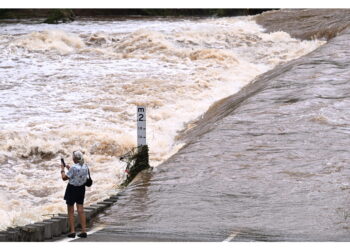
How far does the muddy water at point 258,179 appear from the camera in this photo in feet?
28.2

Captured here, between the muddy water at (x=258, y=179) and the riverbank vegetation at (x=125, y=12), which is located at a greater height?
the riverbank vegetation at (x=125, y=12)

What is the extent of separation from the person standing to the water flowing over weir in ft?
3.25

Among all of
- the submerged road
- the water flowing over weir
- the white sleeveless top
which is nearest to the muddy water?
the submerged road

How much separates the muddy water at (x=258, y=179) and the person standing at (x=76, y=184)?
2.63ft

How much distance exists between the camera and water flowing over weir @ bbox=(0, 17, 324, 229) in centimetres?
1245

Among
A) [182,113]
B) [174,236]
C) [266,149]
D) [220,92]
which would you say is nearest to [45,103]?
[182,113]

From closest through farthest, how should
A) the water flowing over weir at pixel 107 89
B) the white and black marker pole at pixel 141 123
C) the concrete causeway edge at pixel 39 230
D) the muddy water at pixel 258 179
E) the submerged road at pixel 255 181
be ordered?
the concrete causeway edge at pixel 39 230 < the submerged road at pixel 255 181 < the muddy water at pixel 258 179 < the white and black marker pole at pixel 141 123 < the water flowing over weir at pixel 107 89

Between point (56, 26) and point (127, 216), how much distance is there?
2536cm

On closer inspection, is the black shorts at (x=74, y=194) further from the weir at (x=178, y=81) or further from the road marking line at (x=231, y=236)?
the road marking line at (x=231, y=236)

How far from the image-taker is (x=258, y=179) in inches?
417

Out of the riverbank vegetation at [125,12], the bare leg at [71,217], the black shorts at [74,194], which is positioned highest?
the riverbank vegetation at [125,12]

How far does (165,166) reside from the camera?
1171cm

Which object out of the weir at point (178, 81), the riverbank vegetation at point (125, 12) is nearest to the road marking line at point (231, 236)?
the weir at point (178, 81)

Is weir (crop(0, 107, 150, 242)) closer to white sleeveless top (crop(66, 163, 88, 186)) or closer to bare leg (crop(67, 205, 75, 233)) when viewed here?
bare leg (crop(67, 205, 75, 233))
